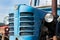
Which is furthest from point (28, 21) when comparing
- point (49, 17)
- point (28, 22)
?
point (49, 17)

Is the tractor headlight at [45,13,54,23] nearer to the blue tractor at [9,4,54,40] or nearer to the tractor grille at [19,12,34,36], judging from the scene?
the blue tractor at [9,4,54,40]

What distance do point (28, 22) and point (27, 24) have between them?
58 mm

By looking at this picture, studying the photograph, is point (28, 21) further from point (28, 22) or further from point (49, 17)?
point (49, 17)

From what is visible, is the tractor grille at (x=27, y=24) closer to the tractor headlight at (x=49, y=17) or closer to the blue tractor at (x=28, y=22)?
the blue tractor at (x=28, y=22)

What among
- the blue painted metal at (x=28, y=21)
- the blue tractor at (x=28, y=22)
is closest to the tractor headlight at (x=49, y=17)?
the blue tractor at (x=28, y=22)

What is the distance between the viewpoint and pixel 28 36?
22.4 feet

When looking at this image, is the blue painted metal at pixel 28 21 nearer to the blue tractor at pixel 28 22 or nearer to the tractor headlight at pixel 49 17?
the blue tractor at pixel 28 22

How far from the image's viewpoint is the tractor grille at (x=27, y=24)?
688 centimetres

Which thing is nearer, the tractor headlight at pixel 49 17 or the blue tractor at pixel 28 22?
the tractor headlight at pixel 49 17

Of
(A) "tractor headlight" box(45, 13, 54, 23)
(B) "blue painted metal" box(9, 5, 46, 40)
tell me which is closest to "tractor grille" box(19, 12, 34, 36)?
(B) "blue painted metal" box(9, 5, 46, 40)

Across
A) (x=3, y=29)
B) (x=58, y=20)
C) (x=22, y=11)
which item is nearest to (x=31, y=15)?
(x=22, y=11)

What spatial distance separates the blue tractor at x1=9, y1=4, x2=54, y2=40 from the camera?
6867mm

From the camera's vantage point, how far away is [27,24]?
6895 mm

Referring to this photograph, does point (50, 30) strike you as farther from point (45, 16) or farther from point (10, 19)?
point (10, 19)
